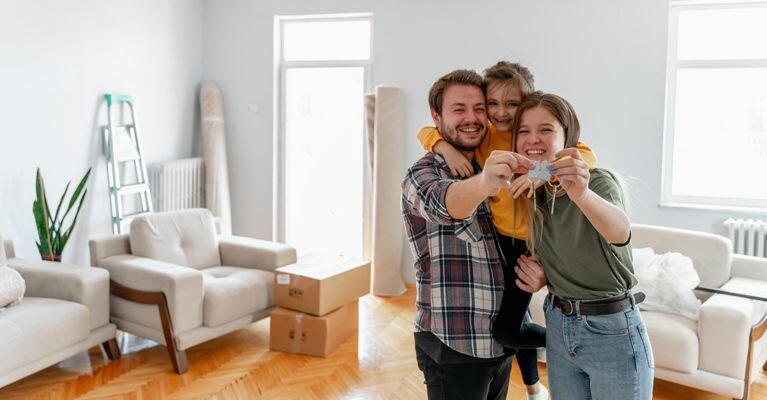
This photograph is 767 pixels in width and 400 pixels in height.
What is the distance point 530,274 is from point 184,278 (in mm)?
2510

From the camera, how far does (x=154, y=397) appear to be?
3305mm

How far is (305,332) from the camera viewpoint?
3914 mm

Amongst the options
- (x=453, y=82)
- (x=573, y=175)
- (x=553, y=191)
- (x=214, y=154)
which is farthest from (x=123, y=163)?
(x=573, y=175)

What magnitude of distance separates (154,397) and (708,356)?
9.01ft

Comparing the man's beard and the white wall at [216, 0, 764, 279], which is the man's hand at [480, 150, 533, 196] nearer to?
the man's beard

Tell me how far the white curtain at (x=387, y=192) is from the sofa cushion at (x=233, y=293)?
136 centimetres

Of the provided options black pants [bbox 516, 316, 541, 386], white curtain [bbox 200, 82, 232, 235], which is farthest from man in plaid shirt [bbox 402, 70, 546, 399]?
white curtain [bbox 200, 82, 232, 235]

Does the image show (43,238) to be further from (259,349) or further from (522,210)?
(522,210)

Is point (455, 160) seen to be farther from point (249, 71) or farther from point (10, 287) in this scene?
point (249, 71)

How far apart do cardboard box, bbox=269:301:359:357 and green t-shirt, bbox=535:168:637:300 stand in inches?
98.9

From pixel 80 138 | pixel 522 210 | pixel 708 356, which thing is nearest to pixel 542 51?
pixel 708 356

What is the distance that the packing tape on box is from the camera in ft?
12.8

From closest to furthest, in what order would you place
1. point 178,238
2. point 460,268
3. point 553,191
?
1. point 553,191
2. point 460,268
3. point 178,238

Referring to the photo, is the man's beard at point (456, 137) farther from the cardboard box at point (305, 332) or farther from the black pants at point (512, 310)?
the cardboard box at point (305, 332)
